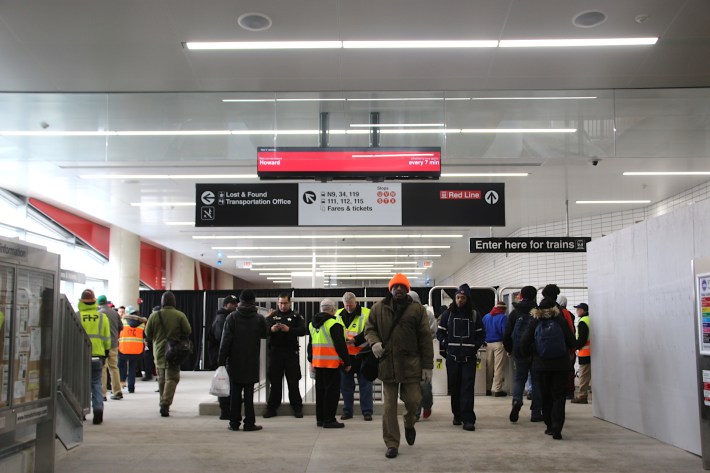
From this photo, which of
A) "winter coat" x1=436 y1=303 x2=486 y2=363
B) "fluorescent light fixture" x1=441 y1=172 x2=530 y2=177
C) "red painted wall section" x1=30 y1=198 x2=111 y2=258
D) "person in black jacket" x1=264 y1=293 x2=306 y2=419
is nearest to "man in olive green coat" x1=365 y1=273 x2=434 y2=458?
"winter coat" x1=436 y1=303 x2=486 y2=363

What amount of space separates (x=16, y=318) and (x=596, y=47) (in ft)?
21.6

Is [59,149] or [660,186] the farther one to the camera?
[660,186]

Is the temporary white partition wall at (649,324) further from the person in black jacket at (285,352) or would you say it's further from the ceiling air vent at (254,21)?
the ceiling air vent at (254,21)

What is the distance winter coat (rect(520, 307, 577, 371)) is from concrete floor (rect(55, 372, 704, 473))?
0.73m

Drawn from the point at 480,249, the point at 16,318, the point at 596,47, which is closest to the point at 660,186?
the point at 480,249

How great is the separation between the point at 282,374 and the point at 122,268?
12.0m

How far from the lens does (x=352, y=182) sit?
8484 mm

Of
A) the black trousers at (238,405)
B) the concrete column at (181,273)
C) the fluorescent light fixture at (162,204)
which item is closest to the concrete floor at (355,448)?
the black trousers at (238,405)

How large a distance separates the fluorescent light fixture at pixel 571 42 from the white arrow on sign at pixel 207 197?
393cm

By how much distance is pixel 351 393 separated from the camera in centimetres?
837

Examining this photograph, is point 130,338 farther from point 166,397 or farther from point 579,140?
point 579,140

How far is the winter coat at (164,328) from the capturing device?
878cm

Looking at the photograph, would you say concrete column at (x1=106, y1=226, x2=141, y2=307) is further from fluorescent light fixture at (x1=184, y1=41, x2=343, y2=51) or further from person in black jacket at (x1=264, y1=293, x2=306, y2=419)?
fluorescent light fixture at (x1=184, y1=41, x2=343, y2=51)

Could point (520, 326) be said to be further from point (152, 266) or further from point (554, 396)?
point (152, 266)
